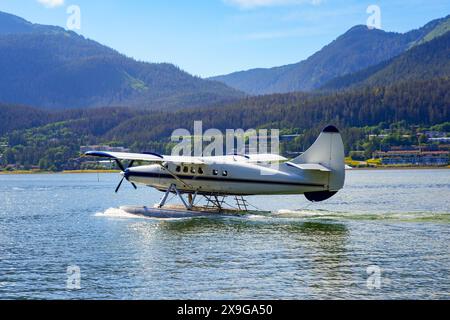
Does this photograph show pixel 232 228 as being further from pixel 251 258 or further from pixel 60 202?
pixel 60 202

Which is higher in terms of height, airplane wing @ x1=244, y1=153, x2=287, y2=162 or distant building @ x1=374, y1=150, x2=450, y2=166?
airplane wing @ x1=244, y1=153, x2=287, y2=162

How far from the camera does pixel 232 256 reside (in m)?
24.5

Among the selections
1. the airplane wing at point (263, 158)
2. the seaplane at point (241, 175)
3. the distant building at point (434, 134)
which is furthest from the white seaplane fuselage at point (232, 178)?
the distant building at point (434, 134)

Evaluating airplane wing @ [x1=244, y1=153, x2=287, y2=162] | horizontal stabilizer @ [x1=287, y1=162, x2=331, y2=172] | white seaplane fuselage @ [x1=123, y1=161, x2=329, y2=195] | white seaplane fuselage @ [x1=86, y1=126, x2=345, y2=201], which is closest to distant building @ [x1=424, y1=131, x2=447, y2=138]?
airplane wing @ [x1=244, y1=153, x2=287, y2=162]

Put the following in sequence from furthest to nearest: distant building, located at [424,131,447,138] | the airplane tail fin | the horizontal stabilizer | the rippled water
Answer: distant building, located at [424,131,447,138]
the airplane tail fin
the horizontal stabilizer
the rippled water

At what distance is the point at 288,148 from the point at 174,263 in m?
135

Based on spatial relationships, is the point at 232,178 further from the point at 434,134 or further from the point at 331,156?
the point at 434,134

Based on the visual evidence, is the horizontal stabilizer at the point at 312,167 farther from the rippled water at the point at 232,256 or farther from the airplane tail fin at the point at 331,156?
the rippled water at the point at 232,256

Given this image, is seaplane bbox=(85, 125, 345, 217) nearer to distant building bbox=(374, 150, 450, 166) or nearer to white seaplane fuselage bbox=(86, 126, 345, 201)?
white seaplane fuselage bbox=(86, 126, 345, 201)

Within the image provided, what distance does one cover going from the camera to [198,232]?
31016mm

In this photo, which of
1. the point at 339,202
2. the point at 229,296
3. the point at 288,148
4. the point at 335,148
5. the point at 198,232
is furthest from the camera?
the point at 288,148

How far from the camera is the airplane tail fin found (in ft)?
111
